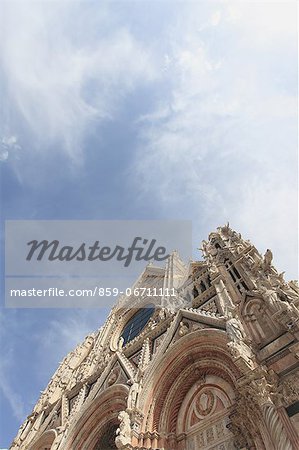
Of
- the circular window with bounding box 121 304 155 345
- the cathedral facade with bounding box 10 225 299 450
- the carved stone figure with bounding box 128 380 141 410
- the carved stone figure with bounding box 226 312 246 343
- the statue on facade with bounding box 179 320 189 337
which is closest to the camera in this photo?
the cathedral facade with bounding box 10 225 299 450

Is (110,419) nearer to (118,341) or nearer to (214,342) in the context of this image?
(214,342)

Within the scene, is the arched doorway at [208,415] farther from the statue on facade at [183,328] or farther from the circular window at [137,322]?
the circular window at [137,322]

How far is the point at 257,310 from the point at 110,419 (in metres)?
7.63

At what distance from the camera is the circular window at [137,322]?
66.6 ft

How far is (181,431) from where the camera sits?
412 inches

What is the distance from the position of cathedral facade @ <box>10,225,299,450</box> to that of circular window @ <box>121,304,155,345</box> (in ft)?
12.3

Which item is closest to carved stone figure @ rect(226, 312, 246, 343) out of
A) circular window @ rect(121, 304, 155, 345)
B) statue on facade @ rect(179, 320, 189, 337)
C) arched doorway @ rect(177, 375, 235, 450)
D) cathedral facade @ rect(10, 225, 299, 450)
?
cathedral facade @ rect(10, 225, 299, 450)

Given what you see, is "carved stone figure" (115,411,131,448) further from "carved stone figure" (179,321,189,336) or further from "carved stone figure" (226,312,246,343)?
"carved stone figure" (226,312,246,343)

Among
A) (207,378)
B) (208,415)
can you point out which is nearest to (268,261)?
(207,378)

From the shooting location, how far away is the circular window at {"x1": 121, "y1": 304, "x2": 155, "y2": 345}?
20.3 meters

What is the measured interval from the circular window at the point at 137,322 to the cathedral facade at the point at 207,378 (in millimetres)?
3753

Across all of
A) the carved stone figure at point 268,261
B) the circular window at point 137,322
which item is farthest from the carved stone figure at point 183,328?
the circular window at point 137,322

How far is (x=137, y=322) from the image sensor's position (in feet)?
70.1

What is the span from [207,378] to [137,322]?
10.9 meters
